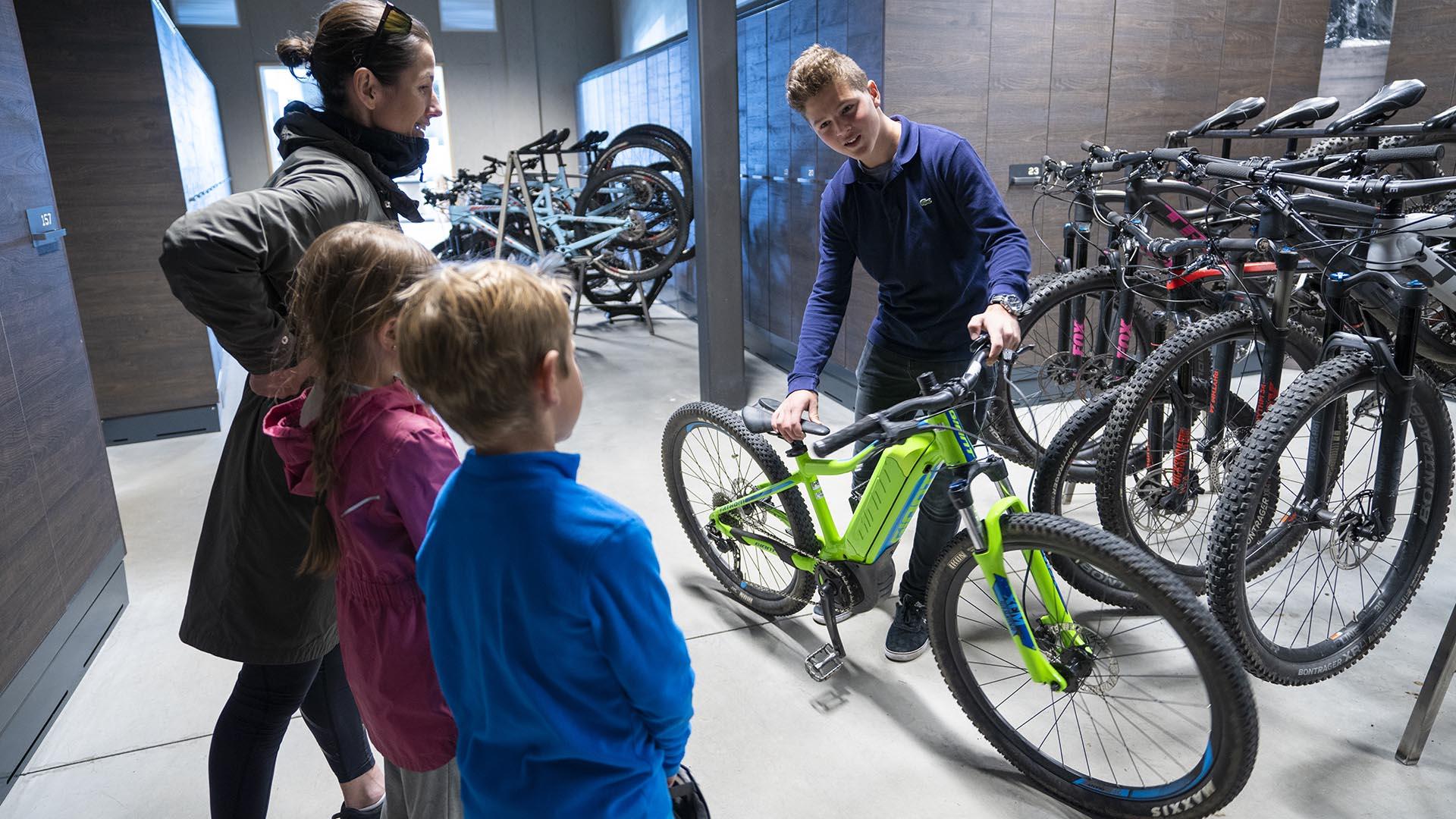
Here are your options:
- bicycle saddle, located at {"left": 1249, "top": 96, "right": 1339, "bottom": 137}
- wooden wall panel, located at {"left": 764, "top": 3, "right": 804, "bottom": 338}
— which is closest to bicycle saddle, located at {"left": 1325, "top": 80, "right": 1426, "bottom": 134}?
bicycle saddle, located at {"left": 1249, "top": 96, "right": 1339, "bottom": 137}

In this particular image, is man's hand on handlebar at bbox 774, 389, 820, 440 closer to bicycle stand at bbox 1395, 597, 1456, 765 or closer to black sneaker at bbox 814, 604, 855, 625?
black sneaker at bbox 814, 604, 855, 625

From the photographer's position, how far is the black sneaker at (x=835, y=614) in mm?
2248

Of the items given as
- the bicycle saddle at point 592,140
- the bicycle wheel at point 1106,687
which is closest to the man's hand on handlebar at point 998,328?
the bicycle wheel at point 1106,687

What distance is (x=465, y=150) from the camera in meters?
10.5

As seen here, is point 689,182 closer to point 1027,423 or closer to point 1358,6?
point 1027,423

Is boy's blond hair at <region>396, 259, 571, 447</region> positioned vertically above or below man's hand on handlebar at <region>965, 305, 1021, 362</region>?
above

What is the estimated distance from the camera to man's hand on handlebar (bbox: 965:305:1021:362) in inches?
69.7

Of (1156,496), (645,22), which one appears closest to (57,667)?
(1156,496)

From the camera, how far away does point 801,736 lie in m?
2.02

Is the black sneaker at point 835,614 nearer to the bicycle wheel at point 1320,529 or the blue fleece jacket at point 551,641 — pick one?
the bicycle wheel at point 1320,529

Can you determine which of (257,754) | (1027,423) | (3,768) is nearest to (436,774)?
(257,754)

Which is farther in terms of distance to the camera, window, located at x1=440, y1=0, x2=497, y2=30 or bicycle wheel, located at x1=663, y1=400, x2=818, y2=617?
window, located at x1=440, y1=0, x2=497, y2=30

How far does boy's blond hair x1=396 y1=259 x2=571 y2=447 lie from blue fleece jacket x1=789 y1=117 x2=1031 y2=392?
1237 mm

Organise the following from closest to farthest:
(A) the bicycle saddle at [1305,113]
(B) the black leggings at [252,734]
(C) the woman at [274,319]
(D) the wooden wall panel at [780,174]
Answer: (C) the woman at [274,319] < (B) the black leggings at [252,734] < (A) the bicycle saddle at [1305,113] < (D) the wooden wall panel at [780,174]
